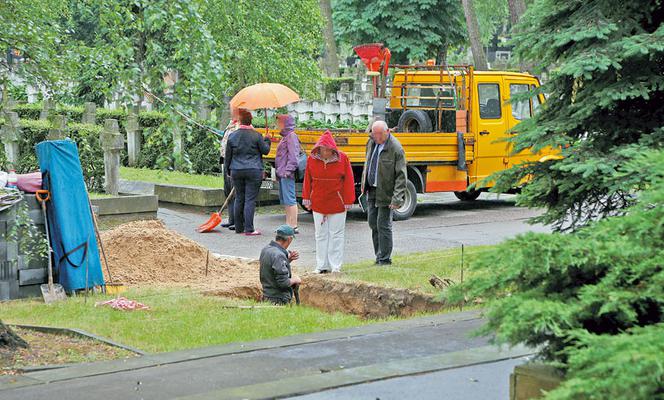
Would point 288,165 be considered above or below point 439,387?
above

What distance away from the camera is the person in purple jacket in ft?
58.1

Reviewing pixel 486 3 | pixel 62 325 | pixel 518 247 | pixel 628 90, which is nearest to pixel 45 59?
pixel 62 325

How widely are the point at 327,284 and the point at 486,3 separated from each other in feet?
154

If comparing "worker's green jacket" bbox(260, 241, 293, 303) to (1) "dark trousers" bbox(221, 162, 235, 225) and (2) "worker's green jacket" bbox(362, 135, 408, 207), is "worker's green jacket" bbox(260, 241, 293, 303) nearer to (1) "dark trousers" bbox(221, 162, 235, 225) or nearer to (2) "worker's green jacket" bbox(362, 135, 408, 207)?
(2) "worker's green jacket" bbox(362, 135, 408, 207)

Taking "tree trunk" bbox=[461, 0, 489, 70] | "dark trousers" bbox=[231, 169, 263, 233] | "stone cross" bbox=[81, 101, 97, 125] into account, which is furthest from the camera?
"tree trunk" bbox=[461, 0, 489, 70]

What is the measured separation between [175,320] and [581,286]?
5976 millimetres

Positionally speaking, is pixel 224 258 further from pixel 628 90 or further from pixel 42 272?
pixel 628 90

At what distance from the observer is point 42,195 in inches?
474

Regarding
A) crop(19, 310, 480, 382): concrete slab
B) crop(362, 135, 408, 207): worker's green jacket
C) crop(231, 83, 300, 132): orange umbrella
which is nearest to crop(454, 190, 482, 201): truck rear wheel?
crop(231, 83, 300, 132): orange umbrella

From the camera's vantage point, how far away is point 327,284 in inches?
507

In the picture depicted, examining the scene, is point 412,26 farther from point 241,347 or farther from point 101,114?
point 241,347


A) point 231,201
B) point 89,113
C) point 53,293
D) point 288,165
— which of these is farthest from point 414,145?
point 89,113

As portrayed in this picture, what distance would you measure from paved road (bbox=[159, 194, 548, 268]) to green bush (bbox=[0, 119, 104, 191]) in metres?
1.42

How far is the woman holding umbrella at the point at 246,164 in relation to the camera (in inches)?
685
